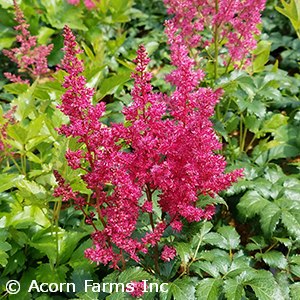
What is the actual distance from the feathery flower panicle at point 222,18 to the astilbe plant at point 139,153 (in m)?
1.04

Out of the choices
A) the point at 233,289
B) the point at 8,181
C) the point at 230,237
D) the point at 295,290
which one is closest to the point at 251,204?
the point at 230,237

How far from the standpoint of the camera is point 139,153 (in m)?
1.67

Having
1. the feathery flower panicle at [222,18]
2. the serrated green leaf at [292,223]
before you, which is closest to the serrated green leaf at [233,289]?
the serrated green leaf at [292,223]

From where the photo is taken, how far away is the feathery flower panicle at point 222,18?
104 inches

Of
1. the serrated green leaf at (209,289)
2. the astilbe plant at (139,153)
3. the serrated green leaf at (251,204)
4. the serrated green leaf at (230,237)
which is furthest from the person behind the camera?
the serrated green leaf at (251,204)

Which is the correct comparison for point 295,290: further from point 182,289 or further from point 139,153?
point 139,153

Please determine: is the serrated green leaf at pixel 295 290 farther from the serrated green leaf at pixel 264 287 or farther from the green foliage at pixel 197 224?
the serrated green leaf at pixel 264 287

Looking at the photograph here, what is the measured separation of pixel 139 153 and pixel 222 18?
52.3 inches

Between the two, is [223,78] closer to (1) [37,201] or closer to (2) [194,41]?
(2) [194,41]

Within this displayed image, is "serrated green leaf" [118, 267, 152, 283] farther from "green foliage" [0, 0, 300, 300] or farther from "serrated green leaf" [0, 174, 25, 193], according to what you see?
"serrated green leaf" [0, 174, 25, 193]

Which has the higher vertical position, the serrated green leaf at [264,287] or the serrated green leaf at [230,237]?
the serrated green leaf at [264,287]

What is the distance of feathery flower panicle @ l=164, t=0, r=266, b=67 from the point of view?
2.65 meters

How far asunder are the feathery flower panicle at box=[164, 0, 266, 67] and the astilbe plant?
1.04 meters

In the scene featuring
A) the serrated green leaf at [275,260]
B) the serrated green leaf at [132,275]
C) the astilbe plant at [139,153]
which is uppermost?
the astilbe plant at [139,153]
